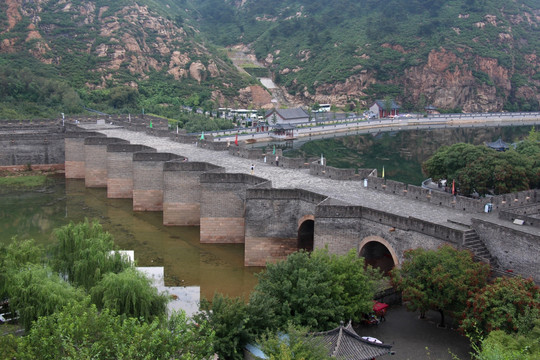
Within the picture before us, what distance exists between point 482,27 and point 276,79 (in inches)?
1679

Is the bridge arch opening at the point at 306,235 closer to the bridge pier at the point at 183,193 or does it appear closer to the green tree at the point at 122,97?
the bridge pier at the point at 183,193

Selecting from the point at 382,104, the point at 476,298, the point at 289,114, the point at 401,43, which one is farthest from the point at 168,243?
the point at 401,43

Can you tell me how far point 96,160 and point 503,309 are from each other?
33437mm

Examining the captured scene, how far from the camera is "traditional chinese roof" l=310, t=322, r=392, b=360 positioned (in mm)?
15672

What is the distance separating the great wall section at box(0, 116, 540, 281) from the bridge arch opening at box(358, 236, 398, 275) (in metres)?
0.06

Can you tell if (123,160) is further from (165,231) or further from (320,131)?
(320,131)

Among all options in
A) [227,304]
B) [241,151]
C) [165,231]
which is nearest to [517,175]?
[241,151]

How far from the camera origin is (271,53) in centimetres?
12812

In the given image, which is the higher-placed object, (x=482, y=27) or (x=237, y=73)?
(x=482, y=27)

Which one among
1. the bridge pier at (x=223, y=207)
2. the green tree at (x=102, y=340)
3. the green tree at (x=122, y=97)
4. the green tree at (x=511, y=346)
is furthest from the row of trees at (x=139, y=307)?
the green tree at (x=122, y=97)

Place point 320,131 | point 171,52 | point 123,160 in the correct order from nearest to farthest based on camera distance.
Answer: point 123,160
point 320,131
point 171,52

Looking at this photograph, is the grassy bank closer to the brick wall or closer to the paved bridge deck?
the paved bridge deck

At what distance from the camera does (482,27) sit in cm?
11912

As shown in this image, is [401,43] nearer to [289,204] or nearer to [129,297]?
[289,204]
